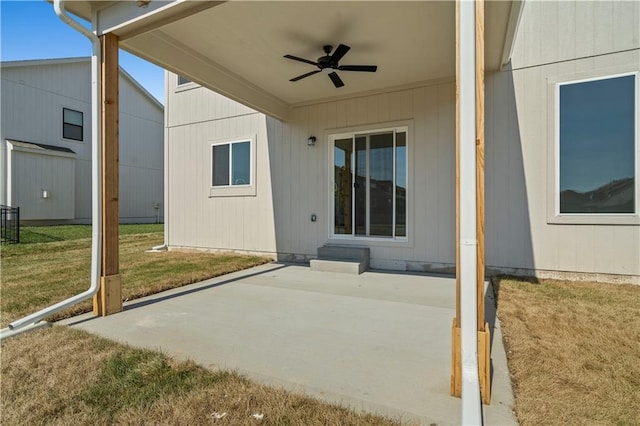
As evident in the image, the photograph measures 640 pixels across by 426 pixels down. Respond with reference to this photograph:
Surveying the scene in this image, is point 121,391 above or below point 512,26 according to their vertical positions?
below

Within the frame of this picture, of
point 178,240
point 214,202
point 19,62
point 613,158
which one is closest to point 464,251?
point 613,158

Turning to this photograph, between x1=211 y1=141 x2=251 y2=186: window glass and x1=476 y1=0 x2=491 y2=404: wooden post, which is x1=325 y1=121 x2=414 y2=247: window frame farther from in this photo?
x1=476 y1=0 x2=491 y2=404: wooden post

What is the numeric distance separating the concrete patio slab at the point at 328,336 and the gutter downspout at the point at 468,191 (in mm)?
362

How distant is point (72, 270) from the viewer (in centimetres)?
539

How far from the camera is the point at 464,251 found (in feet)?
6.07

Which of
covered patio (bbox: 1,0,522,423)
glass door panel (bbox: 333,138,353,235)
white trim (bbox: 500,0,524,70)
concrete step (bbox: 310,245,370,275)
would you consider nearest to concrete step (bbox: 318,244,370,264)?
concrete step (bbox: 310,245,370,275)

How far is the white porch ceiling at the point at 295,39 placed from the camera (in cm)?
339

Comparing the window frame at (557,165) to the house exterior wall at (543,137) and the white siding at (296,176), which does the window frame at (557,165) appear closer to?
the house exterior wall at (543,137)

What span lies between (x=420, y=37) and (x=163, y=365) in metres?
4.25

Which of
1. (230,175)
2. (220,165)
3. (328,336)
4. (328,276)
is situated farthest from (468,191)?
(220,165)

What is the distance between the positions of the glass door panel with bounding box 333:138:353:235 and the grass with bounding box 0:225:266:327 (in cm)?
178

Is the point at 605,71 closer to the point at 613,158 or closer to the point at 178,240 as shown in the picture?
the point at 613,158

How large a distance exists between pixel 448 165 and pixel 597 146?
6.24 feet

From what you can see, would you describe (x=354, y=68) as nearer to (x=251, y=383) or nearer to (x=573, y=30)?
(x=573, y=30)
